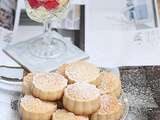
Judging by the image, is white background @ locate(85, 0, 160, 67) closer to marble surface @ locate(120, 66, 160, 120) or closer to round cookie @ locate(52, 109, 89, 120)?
marble surface @ locate(120, 66, 160, 120)

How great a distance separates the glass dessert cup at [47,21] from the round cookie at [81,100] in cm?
21

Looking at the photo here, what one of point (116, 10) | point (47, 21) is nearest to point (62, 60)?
point (47, 21)

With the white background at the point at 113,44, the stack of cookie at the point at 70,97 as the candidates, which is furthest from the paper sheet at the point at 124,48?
the stack of cookie at the point at 70,97

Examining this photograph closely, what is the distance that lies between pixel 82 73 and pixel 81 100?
0.08m

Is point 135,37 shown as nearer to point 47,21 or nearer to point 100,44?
point 100,44

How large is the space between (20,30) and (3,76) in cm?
16

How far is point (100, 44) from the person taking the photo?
0.90 metres

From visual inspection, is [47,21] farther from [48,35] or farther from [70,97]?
[70,97]

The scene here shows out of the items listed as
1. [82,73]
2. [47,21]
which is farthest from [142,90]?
[47,21]

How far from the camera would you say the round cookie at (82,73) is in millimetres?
712

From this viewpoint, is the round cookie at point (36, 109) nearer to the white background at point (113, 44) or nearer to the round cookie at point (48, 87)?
the round cookie at point (48, 87)

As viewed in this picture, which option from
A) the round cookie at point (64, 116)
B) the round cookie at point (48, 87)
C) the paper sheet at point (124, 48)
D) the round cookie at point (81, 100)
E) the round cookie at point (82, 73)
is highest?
the paper sheet at point (124, 48)

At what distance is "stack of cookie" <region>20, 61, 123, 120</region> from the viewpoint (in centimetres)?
66

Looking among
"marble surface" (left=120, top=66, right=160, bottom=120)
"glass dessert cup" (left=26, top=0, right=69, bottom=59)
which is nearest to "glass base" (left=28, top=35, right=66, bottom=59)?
"glass dessert cup" (left=26, top=0, right=69, bottom=59)
